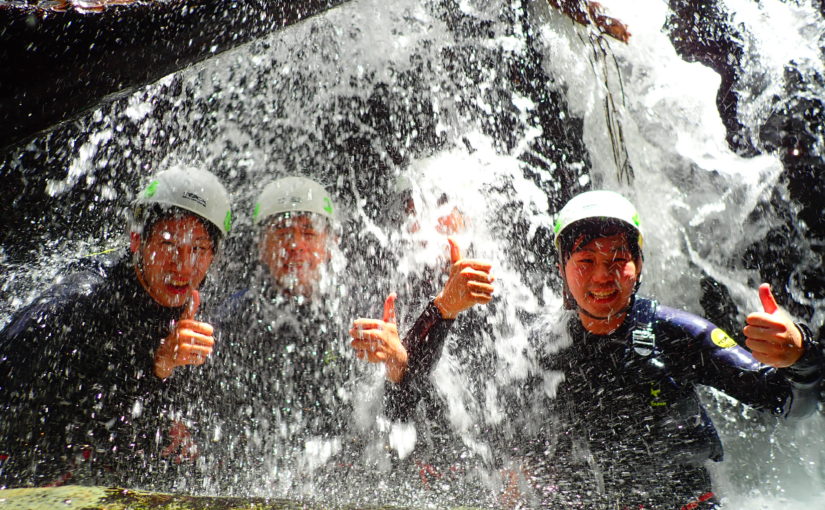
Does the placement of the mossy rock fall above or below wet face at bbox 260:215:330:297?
below

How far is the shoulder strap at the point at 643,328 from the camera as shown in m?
2.75

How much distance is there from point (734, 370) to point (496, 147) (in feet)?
12.7

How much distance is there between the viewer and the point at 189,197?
3178 millimetres

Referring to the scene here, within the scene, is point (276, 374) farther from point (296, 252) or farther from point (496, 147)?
point (496, 147)

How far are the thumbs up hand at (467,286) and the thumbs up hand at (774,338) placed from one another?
1.26 meters

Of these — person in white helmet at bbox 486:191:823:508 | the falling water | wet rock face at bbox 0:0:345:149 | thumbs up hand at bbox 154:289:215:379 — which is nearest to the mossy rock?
thumbs up hand at bbox 154:289:215:379

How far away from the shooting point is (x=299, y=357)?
3143mm

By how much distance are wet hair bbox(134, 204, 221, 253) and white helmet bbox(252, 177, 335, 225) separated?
0.67 meters

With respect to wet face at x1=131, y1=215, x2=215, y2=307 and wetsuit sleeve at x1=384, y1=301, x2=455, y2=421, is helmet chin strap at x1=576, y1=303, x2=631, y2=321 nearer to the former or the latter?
wetsuit sleeve at x1=384, y1=301, x2=455, y2=421

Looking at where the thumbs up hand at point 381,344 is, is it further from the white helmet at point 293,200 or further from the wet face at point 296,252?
the white helmet at point 293,200

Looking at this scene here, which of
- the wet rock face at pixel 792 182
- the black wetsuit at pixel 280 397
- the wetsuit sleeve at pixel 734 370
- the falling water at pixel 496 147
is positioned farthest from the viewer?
the falling water at pixel 496 147

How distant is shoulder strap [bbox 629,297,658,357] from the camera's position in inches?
108

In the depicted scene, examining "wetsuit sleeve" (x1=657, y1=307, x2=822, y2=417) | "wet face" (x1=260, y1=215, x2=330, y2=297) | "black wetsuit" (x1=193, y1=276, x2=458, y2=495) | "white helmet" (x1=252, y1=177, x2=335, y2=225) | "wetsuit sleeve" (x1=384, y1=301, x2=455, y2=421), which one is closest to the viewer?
"wetsuit sleeve" (x1=657, y1=307, x2=822, y2=417)

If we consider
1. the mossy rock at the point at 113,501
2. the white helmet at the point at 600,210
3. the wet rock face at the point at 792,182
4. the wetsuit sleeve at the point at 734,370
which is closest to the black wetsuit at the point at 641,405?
the wetsuit sleeve at the point at 734,370
